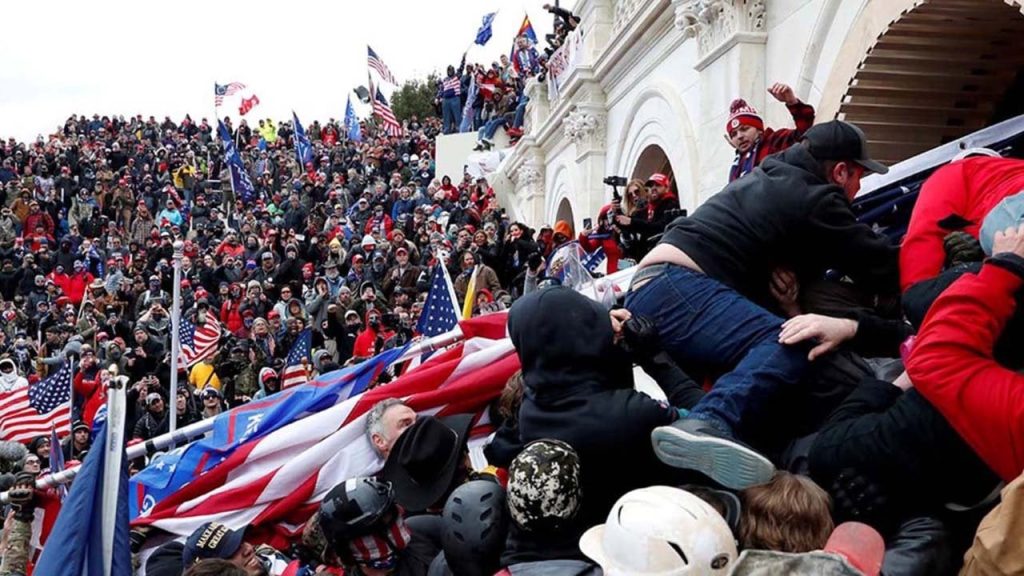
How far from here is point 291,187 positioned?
29.4 meters

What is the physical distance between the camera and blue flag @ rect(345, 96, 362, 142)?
36.3 meters

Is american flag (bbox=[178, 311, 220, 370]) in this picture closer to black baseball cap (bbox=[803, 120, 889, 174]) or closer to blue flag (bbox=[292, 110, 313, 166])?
black baseball cap (bbox=[803, 120, 889, 174])

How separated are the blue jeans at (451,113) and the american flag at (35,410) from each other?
74.3 ft

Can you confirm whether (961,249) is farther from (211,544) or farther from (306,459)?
(306,459)

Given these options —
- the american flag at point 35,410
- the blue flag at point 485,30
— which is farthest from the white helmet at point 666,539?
the blue flag at point 485,30

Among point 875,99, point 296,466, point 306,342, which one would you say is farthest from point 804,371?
point 306,342

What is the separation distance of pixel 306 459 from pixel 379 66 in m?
28.0

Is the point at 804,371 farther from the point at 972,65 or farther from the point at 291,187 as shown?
the point at 291,187

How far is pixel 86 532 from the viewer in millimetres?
4520

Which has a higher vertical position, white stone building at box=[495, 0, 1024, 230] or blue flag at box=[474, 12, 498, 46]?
blue flag at box=[474, 12, 498, 46]

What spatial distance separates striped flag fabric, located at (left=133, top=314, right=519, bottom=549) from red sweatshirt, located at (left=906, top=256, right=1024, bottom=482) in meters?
2.94

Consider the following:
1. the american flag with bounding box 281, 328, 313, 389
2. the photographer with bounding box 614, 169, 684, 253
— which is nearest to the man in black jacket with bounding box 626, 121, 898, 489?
the photographer with bounding box 614, 169, 684, 253

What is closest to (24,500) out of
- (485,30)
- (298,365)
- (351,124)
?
(298,365)

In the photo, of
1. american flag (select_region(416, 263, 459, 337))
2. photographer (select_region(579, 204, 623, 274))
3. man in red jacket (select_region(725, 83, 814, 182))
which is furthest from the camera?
photographer (select_region(579, 204, 623, 274))
